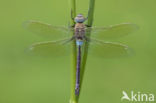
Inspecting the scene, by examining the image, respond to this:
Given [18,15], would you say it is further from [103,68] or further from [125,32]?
[125,32]

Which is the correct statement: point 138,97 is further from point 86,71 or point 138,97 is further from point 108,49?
point 108,49

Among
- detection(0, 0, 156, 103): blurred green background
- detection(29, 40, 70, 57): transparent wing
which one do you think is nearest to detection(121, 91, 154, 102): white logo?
detection(0, 0, 156, 103): blurred green background

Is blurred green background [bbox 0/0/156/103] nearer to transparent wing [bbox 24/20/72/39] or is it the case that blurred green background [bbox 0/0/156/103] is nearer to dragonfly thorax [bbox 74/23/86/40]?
transparent wing [bbox 24/20/72/39]

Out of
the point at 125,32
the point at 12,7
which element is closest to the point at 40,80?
the point at 12,7

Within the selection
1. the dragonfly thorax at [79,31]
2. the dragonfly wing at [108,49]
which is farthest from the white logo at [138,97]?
the dragonfly thorax at [79,31]

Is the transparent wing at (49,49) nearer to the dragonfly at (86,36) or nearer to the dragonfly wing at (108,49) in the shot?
the dragonfly at (86,36)

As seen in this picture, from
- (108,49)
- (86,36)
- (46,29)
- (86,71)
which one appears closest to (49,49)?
(46,29)
